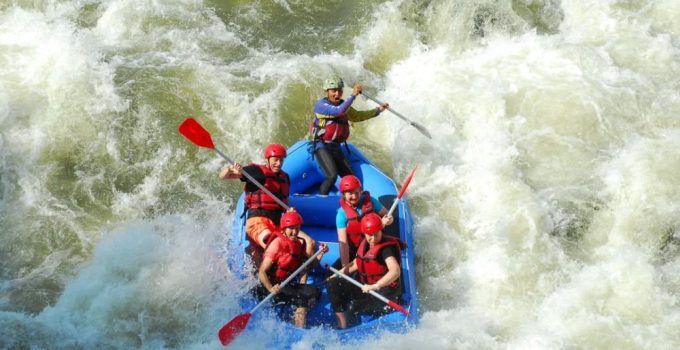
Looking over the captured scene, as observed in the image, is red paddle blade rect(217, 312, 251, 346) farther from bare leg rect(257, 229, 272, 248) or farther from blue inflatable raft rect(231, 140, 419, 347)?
bare leg rect(257, 229, 272, 248)

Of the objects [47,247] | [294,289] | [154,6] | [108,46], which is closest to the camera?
[294,289]

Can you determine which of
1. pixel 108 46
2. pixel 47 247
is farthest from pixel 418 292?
pixel 108 46

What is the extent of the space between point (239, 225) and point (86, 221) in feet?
6.17

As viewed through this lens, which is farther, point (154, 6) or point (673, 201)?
point (154, 6)

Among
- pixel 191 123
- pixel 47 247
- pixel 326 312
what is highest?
pixel 191 123

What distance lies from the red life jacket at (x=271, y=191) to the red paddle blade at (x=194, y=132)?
0.54m

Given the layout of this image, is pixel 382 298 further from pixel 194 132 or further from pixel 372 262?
pixel 194 132

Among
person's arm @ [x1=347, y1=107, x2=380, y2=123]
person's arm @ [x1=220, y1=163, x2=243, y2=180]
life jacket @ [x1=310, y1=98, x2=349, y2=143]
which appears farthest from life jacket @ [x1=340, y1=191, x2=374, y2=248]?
person's arm @ [x1=347, y1=107, x2=380, y2=123]

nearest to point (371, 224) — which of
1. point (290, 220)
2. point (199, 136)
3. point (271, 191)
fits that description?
point (290, 220)

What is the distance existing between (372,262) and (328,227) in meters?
1.18

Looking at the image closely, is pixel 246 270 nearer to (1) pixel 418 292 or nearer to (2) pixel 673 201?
A: (1) pixel 418 292

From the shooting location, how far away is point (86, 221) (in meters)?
7.20

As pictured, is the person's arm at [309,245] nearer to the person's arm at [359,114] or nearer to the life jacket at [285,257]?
the life jacket at [285,257]

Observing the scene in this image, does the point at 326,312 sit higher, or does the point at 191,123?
the point at 191,123
